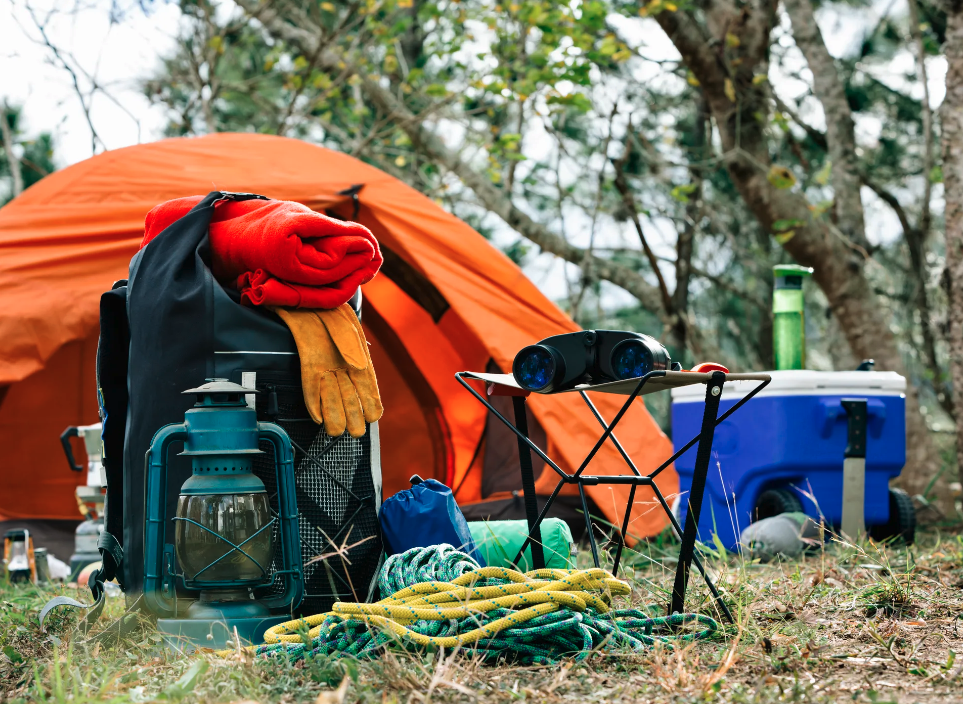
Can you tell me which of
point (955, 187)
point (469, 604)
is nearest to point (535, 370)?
point (469, 604)

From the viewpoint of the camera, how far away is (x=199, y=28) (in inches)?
227

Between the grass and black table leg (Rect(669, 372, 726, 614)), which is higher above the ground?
black table leg (Rect(669, 372, 726, 614))

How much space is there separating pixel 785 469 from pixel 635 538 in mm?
499

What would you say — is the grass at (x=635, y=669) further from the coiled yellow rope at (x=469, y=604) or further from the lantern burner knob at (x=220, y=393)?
the lantern burner knob at (x=220, y=393)

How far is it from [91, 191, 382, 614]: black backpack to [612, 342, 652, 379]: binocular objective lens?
611 mm

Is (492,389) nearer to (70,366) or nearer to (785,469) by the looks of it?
(785,469)

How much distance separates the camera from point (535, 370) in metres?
1.80

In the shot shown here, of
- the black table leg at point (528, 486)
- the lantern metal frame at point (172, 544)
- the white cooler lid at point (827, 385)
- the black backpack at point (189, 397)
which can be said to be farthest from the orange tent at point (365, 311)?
the lantern metal frame at point (172, 544)

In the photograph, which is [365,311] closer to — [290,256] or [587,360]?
[290,256]

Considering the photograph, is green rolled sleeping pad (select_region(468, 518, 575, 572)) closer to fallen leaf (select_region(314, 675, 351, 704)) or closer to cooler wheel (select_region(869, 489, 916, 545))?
fallen leaf (select_region(314, 675, 351, 704))

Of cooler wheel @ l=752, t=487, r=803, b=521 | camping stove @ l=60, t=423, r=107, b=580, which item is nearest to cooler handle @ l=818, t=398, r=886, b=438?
cooler wheel @ l=752, t=487, r=803, b=521

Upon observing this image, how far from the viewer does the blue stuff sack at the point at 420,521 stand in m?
2.03

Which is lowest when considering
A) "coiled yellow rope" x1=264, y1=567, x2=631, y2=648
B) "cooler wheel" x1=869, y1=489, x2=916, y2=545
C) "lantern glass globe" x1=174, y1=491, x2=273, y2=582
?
"cooler wheel" x1=869, y1=489, x2=916, y2=545

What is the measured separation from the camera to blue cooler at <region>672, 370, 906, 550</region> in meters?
2.80
